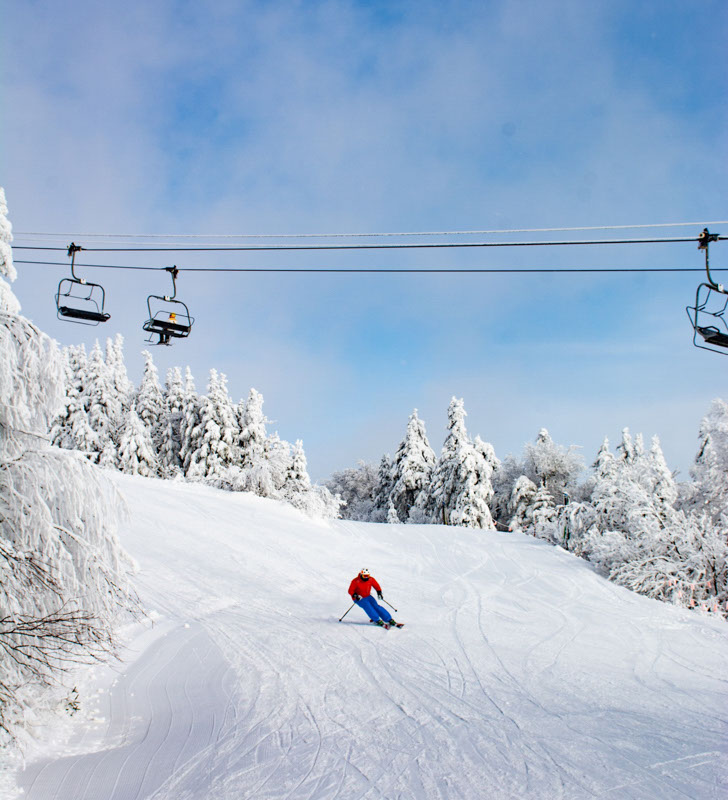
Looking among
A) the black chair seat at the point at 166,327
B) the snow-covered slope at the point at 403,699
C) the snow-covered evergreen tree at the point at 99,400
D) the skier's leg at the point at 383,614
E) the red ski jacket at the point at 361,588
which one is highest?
the snow-covered evergreen tree at the point at 99,400

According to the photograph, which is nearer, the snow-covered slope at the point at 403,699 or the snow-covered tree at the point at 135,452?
the snow-covered slope at the point at 403,699

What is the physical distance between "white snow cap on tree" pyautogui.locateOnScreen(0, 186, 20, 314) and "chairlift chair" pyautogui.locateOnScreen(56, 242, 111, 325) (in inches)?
49.2

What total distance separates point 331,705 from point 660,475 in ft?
78.9

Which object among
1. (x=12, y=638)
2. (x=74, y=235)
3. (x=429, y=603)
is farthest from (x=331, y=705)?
(x=74, y=235)

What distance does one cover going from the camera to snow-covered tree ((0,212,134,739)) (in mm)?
6676

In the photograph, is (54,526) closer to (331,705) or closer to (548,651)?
(331,705)

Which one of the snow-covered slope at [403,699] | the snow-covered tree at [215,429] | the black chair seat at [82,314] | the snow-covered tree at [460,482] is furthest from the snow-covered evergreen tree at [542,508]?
the black chair seat at [82,314]

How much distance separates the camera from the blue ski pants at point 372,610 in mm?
12242

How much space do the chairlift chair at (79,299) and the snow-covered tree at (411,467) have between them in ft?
128

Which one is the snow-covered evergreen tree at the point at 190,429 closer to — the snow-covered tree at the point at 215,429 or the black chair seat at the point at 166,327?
the snow-covered tree at the point at 215,429

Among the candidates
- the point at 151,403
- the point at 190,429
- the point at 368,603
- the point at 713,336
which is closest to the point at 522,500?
the point at 190,429

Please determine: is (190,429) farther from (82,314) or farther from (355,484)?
(82,314)

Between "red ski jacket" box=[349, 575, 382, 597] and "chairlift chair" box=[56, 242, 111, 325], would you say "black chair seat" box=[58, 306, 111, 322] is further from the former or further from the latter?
"red ski jacket" box=[349, 575, 382, 597]

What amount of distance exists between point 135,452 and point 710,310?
126 ft
